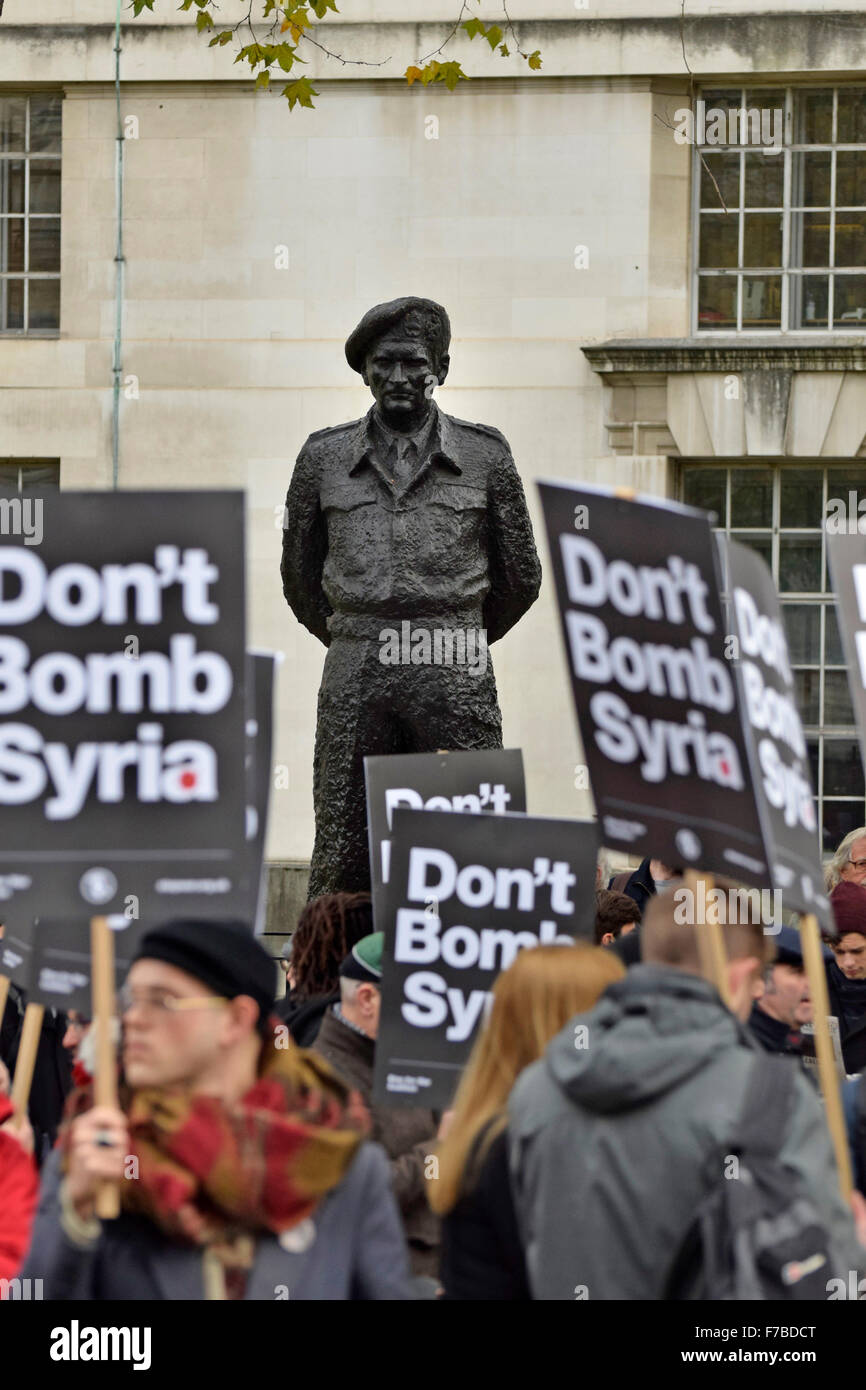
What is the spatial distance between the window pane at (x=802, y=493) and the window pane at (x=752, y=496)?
10 centimetres

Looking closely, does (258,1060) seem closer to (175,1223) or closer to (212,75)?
(175,1223)

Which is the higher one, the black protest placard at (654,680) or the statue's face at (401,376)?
the statue's face at (401,376)

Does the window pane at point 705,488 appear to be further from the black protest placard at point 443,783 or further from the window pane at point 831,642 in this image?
the black protest placard at point 443,783

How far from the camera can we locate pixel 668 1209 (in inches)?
123

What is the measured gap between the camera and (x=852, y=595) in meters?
4.37

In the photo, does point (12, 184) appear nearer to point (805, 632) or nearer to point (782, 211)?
point (782, 211)

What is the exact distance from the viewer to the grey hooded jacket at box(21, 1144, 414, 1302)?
10.4 feet

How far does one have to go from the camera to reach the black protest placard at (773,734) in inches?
158

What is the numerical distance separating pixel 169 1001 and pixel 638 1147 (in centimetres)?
67

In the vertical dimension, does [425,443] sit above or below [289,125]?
below

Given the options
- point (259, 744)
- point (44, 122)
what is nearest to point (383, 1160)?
Answer: point (259, 744)

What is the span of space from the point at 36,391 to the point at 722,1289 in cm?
1387

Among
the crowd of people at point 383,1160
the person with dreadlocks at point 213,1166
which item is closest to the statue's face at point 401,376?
the crowd of people at point 383,1160

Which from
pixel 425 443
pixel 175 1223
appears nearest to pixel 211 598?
pixel 175 1223
